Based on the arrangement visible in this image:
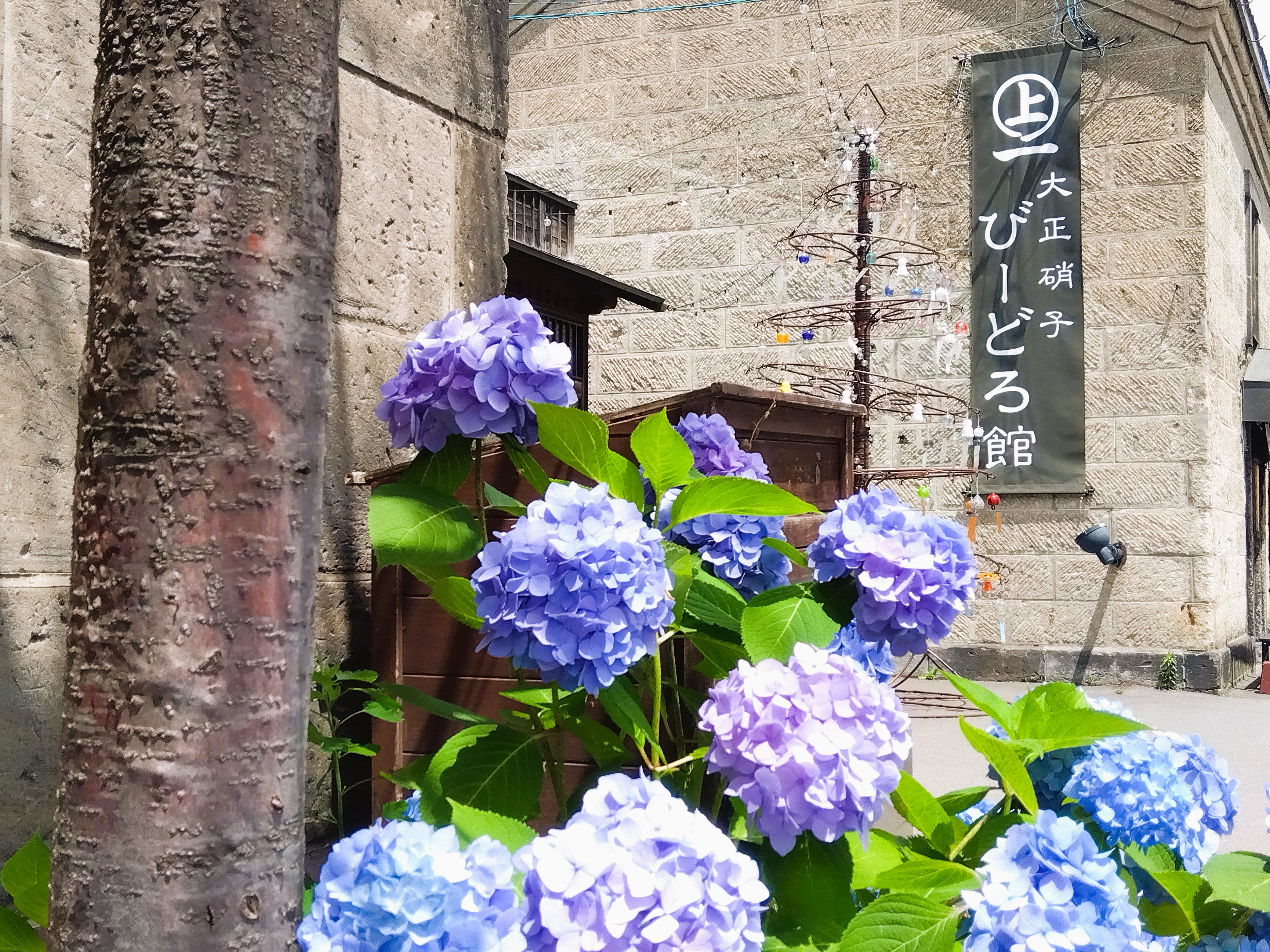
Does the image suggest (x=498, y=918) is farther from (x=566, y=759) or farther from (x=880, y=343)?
(x=880, y=343)

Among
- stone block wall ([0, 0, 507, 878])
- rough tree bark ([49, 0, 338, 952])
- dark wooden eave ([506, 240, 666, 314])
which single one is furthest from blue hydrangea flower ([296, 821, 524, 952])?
dark wooden eave ([506, 240, 666, 314])

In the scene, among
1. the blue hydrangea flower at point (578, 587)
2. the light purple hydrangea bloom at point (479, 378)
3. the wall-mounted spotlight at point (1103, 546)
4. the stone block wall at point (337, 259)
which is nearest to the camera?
the blue hydrangea flower at point (578, 587)

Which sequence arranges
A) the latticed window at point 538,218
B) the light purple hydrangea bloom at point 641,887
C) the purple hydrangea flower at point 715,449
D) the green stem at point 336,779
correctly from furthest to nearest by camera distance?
the latticed window at point 538,218 → the green stem at point 336,779 → the purple hydrangea flower at point 715,449 → the light purple hydrangea bloom at point 641,887

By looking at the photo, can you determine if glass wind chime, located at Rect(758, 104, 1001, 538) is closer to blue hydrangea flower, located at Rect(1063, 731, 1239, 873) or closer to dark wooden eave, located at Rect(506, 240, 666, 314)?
dark wooden eave, located at Rect(506, 240, 666, 314)

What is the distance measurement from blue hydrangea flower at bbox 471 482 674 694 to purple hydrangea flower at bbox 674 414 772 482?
17.6 inches

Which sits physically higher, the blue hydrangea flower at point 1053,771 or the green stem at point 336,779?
the blue hydrangea flower at point 1053,771

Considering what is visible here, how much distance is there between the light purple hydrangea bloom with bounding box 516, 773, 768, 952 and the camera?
63 cm

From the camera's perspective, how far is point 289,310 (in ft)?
2.76

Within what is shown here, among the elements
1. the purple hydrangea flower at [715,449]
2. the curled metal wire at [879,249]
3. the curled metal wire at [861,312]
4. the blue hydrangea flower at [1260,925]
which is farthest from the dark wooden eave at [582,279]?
the blue hydrangea flower at [1260,925]

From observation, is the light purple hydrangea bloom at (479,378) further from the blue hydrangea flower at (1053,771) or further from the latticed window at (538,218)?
the latticed window at (538,218)

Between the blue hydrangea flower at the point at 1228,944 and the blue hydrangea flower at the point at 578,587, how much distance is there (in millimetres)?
634

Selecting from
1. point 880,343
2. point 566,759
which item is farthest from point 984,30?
point 566,759

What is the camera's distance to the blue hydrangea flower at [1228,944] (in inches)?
41.3

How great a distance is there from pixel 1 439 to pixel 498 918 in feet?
4.19
